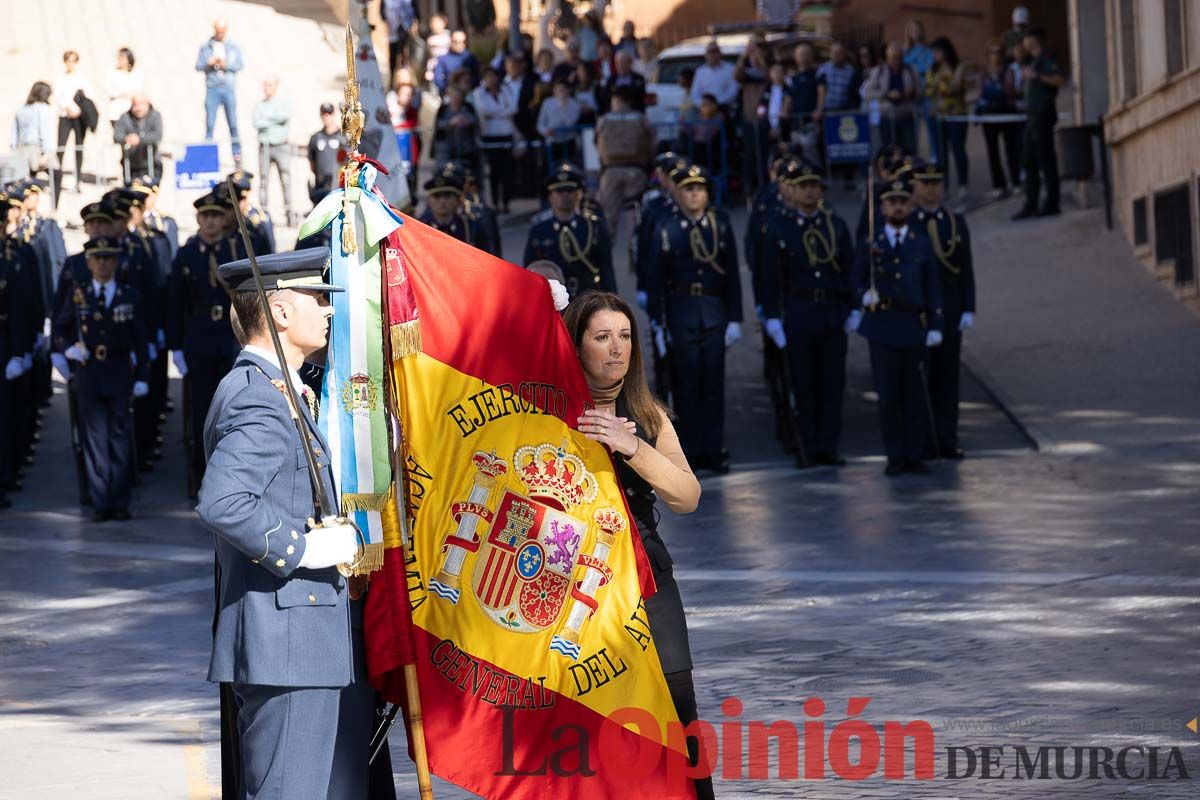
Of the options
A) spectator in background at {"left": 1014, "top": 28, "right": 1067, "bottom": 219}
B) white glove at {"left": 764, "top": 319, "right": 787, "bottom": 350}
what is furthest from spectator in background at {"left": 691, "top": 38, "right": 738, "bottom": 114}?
white glove at {"left": 764, "top": 319, "right": 787, "bottom": 350}

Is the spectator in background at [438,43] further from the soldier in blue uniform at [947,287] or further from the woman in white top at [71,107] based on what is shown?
the soldier in blue uniform at [947,287]

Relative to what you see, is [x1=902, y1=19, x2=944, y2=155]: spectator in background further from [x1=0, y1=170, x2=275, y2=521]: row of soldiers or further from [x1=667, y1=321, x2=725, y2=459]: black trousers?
[x1=0, y1=170, x2=275, y2=521]: row of soldiers

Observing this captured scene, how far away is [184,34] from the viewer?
32.5 meters

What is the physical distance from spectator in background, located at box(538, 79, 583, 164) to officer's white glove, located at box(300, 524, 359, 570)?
20792 mm

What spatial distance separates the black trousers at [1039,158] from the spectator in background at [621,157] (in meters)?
4.25

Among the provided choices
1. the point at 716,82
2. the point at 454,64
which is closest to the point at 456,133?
the point at 454,64

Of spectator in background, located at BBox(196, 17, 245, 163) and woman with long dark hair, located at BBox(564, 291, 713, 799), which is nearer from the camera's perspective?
woman with long dark hair, located at BBox(564, 291, 713, 799)

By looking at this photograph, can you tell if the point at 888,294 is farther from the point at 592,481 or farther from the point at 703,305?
the point at 592,481

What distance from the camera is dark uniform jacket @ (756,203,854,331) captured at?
1447 centimetres

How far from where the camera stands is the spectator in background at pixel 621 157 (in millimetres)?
21688

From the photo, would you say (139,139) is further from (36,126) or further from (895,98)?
(895,98)

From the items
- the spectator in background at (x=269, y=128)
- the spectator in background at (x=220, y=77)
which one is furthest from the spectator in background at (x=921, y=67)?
the spectator in background at (x=220, y=77)

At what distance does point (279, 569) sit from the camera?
4855mm

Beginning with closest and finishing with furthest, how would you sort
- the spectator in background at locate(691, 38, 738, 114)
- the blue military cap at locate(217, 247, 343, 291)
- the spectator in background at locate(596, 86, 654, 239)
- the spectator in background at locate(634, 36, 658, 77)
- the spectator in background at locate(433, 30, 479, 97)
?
1. the blue military cap at locate(217, 247, 343, 291)
2. the spectator in background at locate(596, 86, 654, 239)
3. the spectator in background at locate(691, 38, 738, 114)
4. the spectator in background at locate(634, 36, 658, 77)
5. the spectator in background at locate(433, 30, 479, 97)
